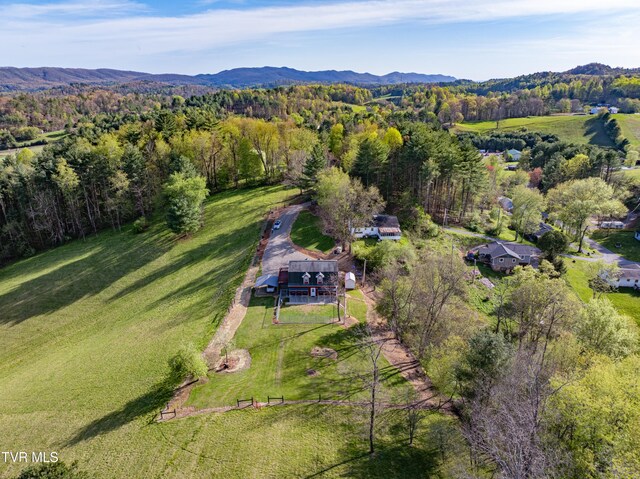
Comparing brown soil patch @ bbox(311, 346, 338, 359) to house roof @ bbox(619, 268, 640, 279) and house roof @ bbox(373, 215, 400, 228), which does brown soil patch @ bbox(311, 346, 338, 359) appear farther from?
house roof @ bbox(619, 268, 640, 279)

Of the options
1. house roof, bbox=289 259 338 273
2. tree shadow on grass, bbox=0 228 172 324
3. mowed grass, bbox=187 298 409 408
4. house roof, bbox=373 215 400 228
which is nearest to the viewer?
mowed grass, bbox=187 298 409 408

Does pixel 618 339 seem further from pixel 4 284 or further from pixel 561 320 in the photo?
pixel 4 284

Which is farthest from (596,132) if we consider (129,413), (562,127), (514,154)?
(129,413)

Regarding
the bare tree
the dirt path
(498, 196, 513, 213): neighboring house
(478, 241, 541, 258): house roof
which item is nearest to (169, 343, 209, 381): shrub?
the bare tree

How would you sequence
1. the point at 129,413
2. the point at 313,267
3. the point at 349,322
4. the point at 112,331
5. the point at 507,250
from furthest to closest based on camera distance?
the point at 507,250
the point at 313,267
the point at 112,331
the point at 349,322
the point at 129,413

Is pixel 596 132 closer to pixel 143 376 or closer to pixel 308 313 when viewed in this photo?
pixel 308 313
